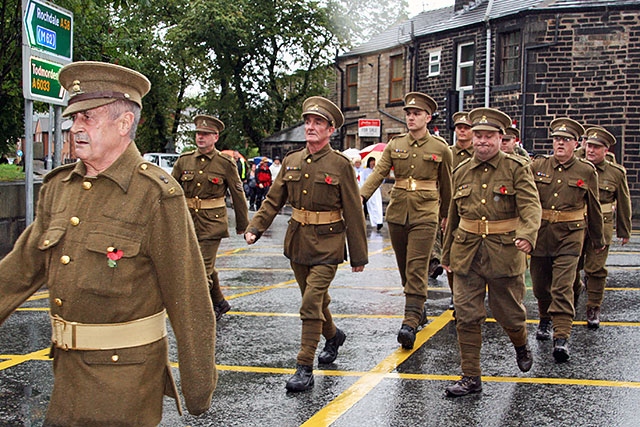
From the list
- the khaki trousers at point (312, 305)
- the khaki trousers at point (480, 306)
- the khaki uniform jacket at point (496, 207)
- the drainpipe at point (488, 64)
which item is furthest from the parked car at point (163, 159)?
the khaki trousers at point (480, 306)

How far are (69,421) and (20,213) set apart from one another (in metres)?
10.3

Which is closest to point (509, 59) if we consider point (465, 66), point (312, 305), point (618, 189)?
point (465, 66)

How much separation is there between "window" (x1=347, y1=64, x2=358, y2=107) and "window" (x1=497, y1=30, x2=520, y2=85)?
33.6 ft

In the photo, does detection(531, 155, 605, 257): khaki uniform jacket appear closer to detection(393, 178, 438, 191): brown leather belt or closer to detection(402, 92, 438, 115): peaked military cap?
detection(393, 178, 438, 191): brown leather belt

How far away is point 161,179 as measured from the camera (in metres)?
3.20

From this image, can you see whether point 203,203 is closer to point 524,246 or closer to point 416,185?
point 416,185

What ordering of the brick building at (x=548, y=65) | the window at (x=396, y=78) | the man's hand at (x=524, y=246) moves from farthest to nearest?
the window at (x=396, y=78) → the brick building at (x=548, y=65) → the man's hand at (x=524, y=246)

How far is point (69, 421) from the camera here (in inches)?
122

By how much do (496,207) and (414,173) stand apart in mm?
1794

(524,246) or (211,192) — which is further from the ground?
(211,192)

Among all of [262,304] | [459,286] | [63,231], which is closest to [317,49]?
[262,304]

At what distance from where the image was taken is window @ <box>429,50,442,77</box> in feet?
101

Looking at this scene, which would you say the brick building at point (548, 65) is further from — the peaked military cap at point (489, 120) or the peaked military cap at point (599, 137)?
the peaked military cap at point (489, 120)

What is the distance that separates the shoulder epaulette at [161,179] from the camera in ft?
10.4
